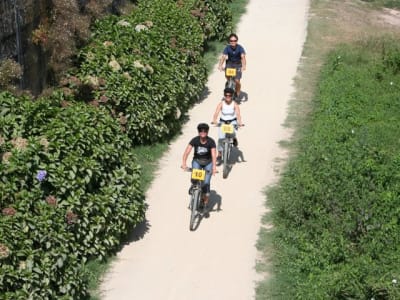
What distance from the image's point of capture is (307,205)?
38.5ft

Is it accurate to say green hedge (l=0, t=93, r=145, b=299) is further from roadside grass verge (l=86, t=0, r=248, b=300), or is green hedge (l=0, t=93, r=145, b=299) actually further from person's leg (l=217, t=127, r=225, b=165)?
person's leg (l=217, t=127, r=225, b=165)

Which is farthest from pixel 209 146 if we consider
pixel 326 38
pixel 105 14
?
pixel 326 38

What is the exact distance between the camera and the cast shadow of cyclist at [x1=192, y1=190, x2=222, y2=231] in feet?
39.3

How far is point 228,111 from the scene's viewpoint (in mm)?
13609

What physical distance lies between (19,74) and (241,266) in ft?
16.0

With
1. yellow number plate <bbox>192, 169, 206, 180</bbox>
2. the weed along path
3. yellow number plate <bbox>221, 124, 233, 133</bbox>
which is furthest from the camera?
yellow number plate <bbox>221, 124, 233, 133</bbox>

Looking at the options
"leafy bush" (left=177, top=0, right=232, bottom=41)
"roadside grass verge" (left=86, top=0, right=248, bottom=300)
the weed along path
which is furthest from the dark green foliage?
"leafy bush" (left=177, top=0, right=232, bottom=41)

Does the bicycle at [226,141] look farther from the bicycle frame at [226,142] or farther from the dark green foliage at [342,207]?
the dark green foliage at [342,207]

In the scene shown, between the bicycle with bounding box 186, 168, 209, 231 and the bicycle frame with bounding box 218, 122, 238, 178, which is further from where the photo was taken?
the bicycle frame with bounding box 218, 122, 238, 178

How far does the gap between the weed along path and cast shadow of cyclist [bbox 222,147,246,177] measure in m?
0.04

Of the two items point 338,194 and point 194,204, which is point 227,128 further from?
point 338,194

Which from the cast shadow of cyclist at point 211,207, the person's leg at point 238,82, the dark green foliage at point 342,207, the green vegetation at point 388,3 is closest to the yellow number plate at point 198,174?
the cast shadow of cyclist at point 211,207

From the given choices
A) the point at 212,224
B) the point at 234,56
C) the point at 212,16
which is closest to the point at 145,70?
the point at 234,56

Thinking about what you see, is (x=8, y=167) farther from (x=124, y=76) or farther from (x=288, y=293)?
(x=124, y=76)
